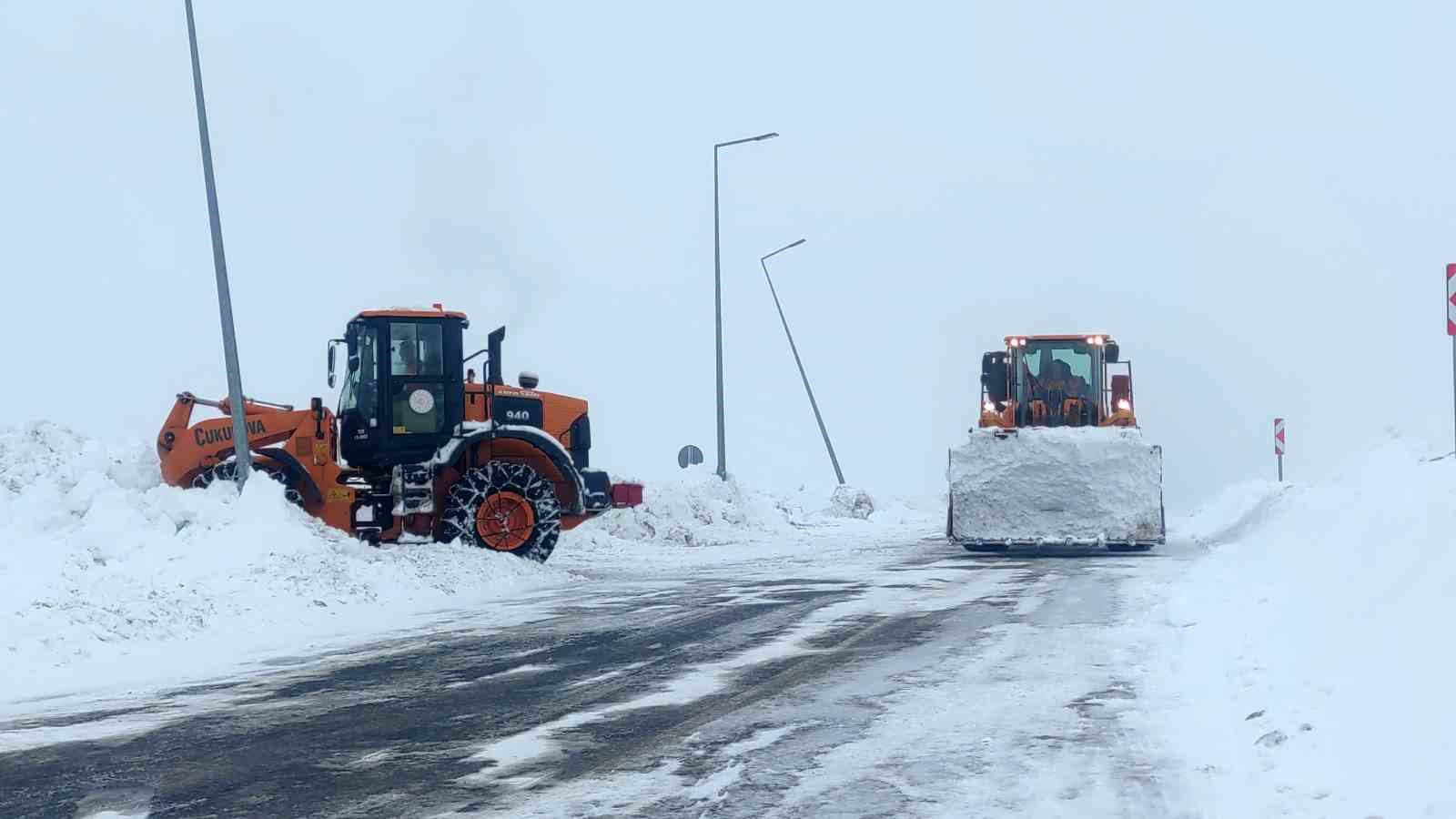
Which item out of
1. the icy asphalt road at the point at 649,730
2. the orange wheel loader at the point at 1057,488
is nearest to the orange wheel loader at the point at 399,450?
the icy asphalt road at the point at 649,730

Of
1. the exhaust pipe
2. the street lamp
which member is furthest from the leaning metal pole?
the exhaust pipe

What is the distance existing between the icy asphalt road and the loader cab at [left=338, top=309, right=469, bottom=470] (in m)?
5.79

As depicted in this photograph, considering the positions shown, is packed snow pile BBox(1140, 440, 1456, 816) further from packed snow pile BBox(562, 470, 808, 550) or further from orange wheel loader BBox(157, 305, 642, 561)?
packed snow pile BBox(562, 470, 808, 550)

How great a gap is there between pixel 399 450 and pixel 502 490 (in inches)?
50.4

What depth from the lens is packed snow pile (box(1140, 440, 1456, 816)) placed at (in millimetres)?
5219

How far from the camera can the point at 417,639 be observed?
426 inches

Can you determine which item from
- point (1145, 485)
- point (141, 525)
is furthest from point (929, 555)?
point (141, 525)

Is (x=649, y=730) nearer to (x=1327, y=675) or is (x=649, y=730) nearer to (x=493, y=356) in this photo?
(x=1327, y=675)

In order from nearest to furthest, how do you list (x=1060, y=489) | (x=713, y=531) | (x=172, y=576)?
(x=172, y=576) < (x=1060, y=489) < (x=713, y=531)

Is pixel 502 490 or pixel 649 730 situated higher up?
pixel 502 490

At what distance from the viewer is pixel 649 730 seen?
22.2 ft

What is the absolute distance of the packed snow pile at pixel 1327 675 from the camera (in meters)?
5.22

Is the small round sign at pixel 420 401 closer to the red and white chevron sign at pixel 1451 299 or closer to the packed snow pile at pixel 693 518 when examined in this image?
the packed snow pile at pixel 693 518

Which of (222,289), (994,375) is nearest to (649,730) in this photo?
(222,289)
